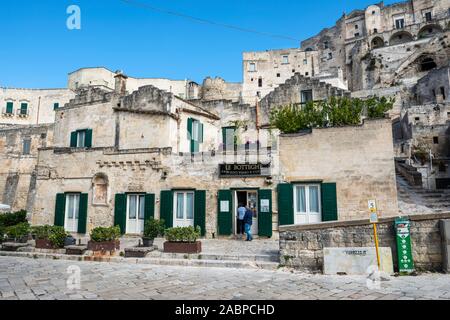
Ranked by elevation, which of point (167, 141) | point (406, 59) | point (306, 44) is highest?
point (306, 44)

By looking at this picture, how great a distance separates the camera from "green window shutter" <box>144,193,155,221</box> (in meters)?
15.6

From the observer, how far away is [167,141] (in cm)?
1797

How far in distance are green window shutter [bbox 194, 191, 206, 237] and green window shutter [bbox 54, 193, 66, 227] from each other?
8.01m

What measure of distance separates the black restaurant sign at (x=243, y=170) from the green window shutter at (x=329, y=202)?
106 inches

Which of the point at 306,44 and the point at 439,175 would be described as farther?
the point at 306,44

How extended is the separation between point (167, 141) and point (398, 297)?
14.3m

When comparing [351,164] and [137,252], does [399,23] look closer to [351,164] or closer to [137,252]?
[351,164]

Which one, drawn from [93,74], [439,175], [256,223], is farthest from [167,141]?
[93,74]

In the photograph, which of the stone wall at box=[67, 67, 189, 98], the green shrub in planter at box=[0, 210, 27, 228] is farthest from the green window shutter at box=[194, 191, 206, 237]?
the stone wall at box=[67, 67, 189, 98]

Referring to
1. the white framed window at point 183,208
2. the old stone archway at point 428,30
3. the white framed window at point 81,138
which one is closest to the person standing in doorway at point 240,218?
the white framed window at point 183,208

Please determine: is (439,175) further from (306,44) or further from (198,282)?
(306,44)

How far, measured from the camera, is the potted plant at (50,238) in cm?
1188

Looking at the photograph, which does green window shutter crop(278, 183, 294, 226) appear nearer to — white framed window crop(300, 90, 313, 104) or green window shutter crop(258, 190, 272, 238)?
green window shutter crop(258, 190, 272, 238)

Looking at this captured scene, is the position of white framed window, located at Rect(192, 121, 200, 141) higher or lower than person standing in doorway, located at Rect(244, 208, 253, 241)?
higher
